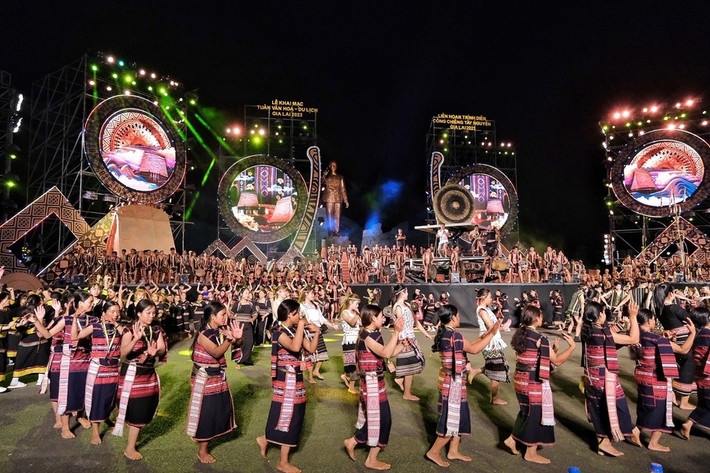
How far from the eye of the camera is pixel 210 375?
4.61 meters

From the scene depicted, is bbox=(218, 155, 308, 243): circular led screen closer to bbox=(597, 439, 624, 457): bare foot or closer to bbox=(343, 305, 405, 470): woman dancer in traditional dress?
bbox=(343, 305, 405, 470): woman dancer in traditional dress

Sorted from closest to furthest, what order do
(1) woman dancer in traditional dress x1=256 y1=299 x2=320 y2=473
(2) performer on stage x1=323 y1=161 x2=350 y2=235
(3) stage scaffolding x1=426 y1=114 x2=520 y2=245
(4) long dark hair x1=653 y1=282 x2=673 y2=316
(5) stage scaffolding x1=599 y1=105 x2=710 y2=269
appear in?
(1) woman dancer in traditional dress x1=256 y1=299 x2=320 y2=473
(4) long dark hair x1=653 y1=282 x2=673 y2=316
(2) performer on stage x1=323 y1=161 x2=350 y2=235
(5) stage scaffolding x1=599 y1=105 x2=710 y2=269
(3) stage scaffolding x1=426 y1=114 x2=520 y2=245

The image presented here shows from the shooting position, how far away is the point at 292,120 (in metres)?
31.7

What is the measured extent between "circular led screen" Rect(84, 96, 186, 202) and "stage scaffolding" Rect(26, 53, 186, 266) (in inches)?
27.8

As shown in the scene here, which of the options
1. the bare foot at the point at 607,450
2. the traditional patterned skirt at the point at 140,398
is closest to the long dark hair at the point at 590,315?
the bare foot at the point at 607,450

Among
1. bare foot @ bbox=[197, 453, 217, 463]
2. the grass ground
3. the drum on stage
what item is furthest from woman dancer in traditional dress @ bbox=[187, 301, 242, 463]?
the drum on stage

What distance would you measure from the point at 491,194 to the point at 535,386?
3063cm

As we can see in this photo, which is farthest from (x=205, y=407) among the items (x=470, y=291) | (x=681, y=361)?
(x=470, y=291)

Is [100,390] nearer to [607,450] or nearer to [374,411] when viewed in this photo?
[374,411]

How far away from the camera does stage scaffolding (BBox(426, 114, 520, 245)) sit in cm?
3484

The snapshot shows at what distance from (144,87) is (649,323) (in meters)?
29.4

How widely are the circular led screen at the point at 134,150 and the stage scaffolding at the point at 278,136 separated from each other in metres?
4.28

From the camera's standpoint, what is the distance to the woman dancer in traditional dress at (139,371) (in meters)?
4.65

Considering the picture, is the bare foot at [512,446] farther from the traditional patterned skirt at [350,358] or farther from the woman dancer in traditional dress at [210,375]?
the woman dancer in traditional dress at [210,375]
